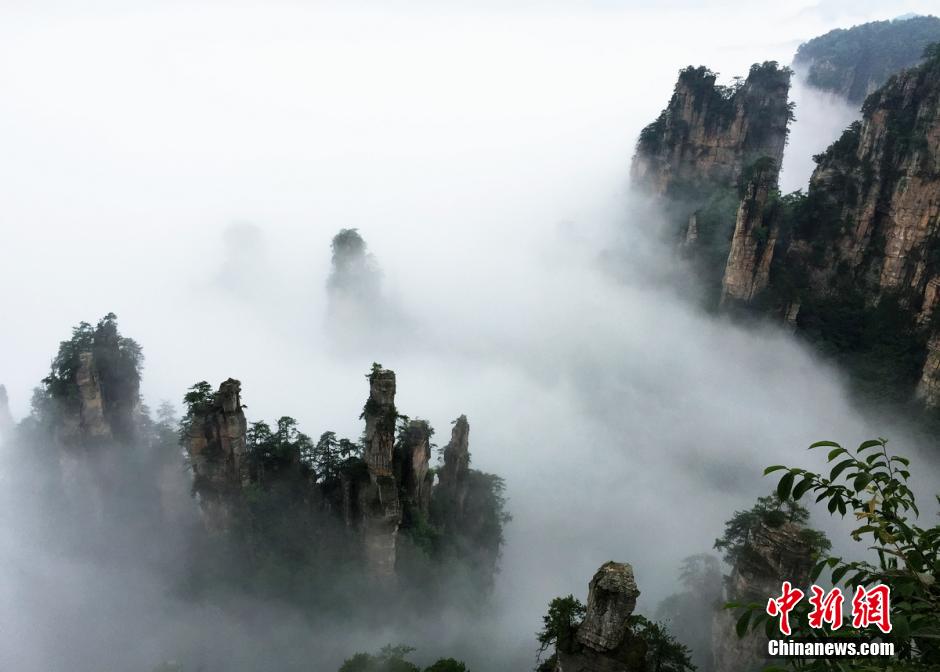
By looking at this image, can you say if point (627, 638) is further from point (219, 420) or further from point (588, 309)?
point (588, 309)

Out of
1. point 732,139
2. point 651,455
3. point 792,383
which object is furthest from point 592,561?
point 732,139

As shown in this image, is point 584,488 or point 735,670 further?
point 584,488

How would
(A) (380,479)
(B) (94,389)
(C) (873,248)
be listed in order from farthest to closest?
(C) (873,248)
(B) (94,389)
(A) (380,479)

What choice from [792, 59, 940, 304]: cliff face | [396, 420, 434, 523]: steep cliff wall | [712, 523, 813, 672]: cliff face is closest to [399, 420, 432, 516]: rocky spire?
[396, 420, 434, 523]: steep cliff wall

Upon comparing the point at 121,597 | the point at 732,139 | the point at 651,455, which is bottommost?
the point at 121,597

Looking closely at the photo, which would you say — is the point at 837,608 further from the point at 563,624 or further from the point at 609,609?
the point at 563,624

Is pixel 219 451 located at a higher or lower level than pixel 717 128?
lower

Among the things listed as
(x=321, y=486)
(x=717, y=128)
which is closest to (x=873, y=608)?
(x=321, y=486)

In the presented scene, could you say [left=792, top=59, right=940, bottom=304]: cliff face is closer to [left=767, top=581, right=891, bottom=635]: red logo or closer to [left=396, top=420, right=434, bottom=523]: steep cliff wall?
[left=396, top=420, right=434, bottom=523]: steep cliff wall
